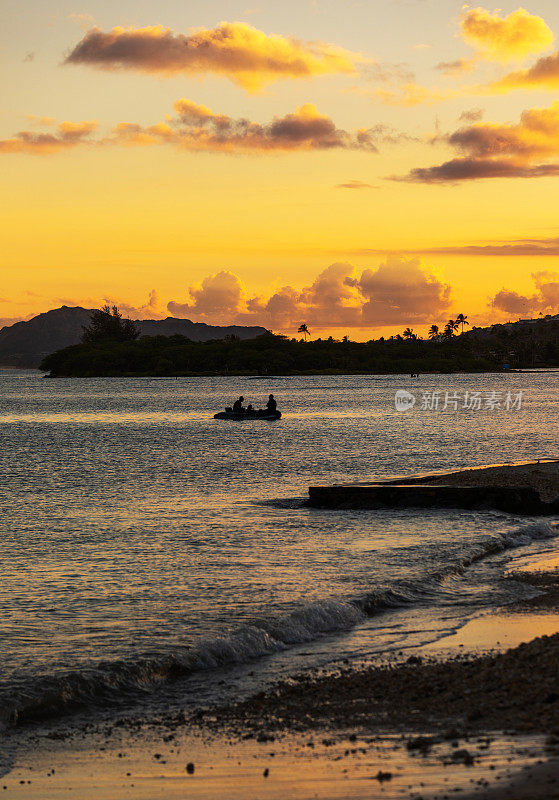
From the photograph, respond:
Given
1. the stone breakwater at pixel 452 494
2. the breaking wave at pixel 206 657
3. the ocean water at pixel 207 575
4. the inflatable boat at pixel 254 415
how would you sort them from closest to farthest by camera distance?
1. the breaking wave at pixel 206 657
2. the ocean water at pixel 207 575
3. the stone breakwater at pixel 452 494
4. the inflatable boat at pixel 254 415

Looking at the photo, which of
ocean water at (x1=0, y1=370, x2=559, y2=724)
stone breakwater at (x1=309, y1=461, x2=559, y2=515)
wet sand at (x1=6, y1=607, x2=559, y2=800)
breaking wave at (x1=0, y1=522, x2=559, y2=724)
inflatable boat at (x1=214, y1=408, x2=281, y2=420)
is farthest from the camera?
inflatable boat at (x1=214, y1=408, x2=281, y2=420)

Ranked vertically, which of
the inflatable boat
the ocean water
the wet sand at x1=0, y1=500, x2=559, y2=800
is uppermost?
the inflatable boat

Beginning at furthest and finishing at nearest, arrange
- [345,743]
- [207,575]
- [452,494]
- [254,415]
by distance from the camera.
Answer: [254,415] < [452,494] < [207,575] < [345,743]

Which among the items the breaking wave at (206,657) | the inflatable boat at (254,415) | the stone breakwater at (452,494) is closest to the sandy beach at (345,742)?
the breaking wave at (206,657)

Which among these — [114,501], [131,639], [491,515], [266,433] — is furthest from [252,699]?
[266,433]

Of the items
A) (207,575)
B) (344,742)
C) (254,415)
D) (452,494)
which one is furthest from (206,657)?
(254,415)

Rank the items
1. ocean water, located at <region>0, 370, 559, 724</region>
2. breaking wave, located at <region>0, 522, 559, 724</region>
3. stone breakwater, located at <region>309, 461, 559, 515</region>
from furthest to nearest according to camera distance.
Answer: stone breakwater, located at <region>309, 461, 559, 515</region> → ocean water, located at <region>0, 370, 559, 724</region> → breaking wave, located at <region>0, 522, 559, 724</region>

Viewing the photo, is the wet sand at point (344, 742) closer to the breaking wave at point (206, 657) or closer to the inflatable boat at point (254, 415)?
the breaking wave at point (206, 657)

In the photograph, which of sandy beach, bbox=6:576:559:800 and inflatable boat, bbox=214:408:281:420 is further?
inflatable boat, bbox=214:408:281:420

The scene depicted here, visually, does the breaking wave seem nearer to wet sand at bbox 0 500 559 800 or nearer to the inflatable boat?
wet sand at bbox 0 500 559 800

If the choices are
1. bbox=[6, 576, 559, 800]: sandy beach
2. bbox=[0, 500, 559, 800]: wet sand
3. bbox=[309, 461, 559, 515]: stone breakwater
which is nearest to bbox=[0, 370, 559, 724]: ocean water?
bbox=[309, 461, 559, 515]: stone breakwater

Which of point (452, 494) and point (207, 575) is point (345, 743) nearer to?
point (207, 575)

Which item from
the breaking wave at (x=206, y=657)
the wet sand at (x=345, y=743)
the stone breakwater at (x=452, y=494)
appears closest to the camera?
the wet sand at (x=345, y=743)

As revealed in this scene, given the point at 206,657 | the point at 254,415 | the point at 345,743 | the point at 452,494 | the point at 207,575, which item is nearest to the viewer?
the point at 345,743
